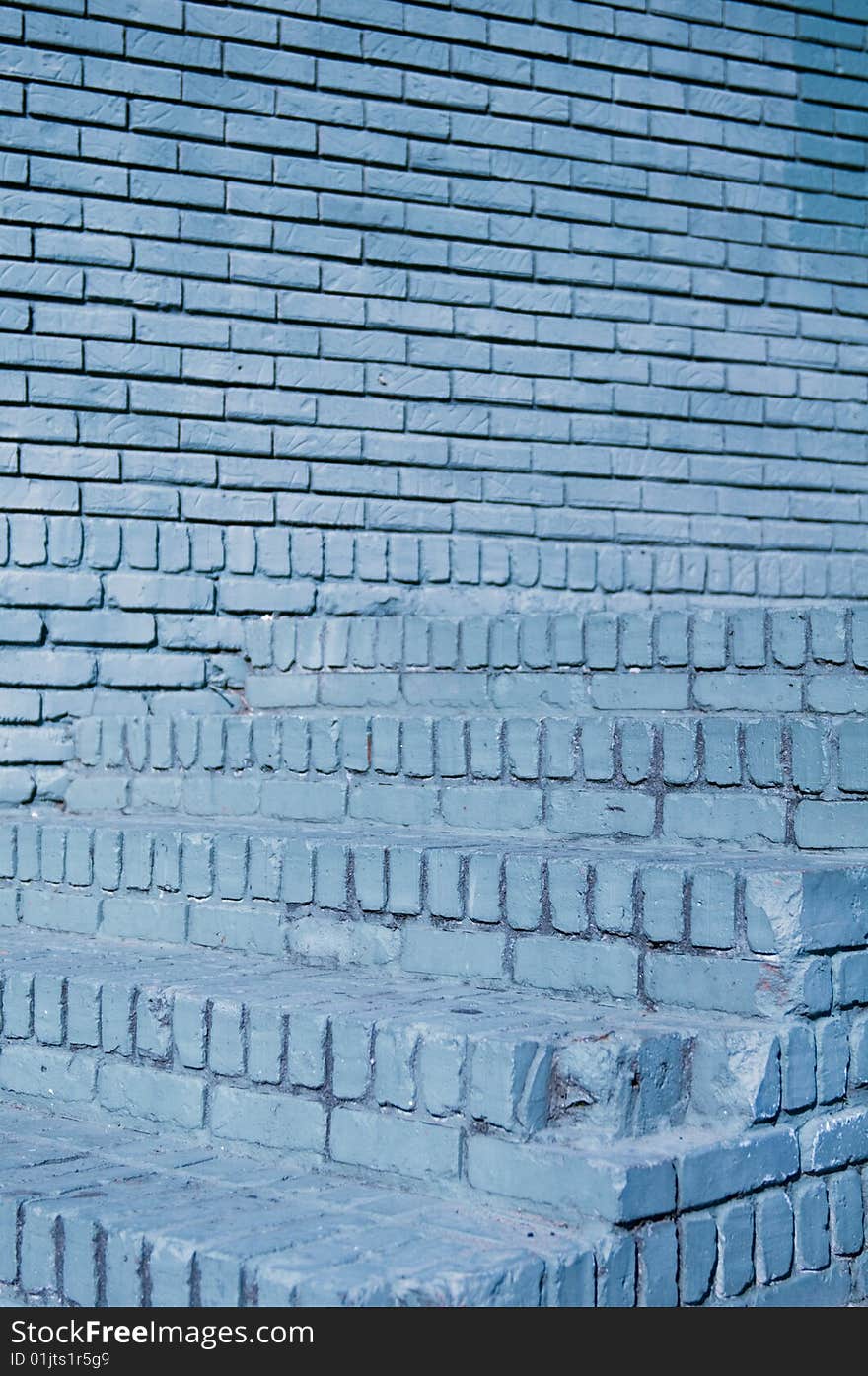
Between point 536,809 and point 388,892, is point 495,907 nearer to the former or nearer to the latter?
point 388,892

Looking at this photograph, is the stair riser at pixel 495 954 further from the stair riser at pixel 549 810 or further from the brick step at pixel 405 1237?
the stair riser at pixel 549 810

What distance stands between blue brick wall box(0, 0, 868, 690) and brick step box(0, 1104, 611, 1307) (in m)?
2.97

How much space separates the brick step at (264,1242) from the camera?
6.96ft

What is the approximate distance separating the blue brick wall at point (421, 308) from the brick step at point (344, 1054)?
2.25 meters

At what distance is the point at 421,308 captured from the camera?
5945mm

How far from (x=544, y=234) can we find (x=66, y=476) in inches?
89.4

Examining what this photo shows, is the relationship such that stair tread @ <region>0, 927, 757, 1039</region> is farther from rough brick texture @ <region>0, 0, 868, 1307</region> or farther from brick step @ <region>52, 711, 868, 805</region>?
brick step @ <region>52, 711, 868, 805</region>

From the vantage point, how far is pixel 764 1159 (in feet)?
8.43

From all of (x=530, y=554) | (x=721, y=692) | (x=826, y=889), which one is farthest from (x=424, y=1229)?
(x=530, y=554)

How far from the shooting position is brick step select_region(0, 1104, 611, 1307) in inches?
83.5

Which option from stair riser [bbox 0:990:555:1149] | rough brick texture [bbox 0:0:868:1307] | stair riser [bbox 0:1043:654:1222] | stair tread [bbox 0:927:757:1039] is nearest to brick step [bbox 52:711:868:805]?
rough brick texture [bbox 0:0:868:1307]

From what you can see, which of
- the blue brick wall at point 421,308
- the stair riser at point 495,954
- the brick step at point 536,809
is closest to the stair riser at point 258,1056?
the stair riser at point 495,954

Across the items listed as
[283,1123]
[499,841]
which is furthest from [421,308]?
[283,1123]

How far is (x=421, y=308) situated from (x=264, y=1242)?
4.40 metres
